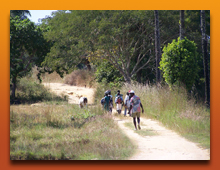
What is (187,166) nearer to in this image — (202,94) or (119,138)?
(119,138)

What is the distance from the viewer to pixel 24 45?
54.6ft

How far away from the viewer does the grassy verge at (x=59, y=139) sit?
733 centimetres

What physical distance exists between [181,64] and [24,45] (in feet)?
26.9

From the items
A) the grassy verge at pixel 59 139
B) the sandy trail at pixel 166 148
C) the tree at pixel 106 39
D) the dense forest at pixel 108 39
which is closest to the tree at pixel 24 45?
the dense forest at pixel 108 39

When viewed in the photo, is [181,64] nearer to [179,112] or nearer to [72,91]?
[179,112]

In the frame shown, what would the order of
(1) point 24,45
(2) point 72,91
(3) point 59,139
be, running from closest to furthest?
(3) point 59,139
(1) point 24,45
(2) point 72,91

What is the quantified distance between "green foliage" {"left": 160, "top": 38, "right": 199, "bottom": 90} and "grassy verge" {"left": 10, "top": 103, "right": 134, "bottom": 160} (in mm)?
3519

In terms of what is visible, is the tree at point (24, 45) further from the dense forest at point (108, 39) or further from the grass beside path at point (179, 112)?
the grass beside path at point (179, 112)

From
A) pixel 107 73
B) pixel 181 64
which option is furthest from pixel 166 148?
pixel 107 73

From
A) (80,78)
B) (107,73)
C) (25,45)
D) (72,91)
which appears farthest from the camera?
(80,78)

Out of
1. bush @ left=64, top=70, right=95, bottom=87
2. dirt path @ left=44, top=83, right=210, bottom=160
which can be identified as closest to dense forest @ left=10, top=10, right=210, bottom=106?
bush @ left=64, top=70, right=95, bottom=87

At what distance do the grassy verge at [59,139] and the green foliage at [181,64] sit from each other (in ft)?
11.5

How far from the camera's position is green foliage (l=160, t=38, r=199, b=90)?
1266 cm

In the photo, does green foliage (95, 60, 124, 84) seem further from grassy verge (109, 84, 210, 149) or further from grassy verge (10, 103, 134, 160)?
grassy verge (10, 103, 134, 160)
